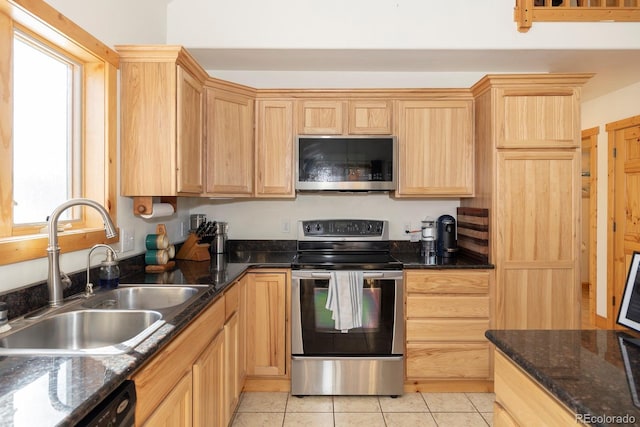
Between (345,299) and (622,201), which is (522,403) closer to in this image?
(345,299)

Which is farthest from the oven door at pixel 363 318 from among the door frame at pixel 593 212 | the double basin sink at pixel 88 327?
the door frame at pixel 593 212

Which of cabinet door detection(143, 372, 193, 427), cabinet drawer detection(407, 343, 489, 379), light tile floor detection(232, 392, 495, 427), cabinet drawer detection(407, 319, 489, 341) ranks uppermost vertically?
cabinet door detection(143, 372, 193, 427)

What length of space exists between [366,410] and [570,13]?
9.95ft

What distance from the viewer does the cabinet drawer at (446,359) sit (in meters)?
2.54

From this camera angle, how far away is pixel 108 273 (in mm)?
1768

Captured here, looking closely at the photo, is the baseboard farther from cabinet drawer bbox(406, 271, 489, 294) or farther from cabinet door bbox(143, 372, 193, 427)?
cabinet door bbox(143, 372, 193, 427)

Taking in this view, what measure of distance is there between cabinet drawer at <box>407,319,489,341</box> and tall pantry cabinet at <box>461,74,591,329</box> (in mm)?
273

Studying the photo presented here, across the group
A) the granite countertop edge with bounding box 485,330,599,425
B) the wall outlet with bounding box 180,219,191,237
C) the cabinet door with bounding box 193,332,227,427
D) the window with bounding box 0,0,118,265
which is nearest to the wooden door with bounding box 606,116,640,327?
the granite countertop edge with bounding box 485,330,599,425

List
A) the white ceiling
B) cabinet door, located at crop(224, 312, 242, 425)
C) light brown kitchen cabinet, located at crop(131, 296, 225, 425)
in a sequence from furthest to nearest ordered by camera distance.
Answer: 1. the white ceiling
2. cabinet door, located at crop(224, 312, 242, 425)
3. light brown kitchen cabinet, located at crop(131, 296, 225, 425)

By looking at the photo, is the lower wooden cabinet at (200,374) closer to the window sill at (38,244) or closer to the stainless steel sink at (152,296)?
the stainless steel sink at (152,296)

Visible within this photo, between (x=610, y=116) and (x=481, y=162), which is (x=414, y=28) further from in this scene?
(x=610, y=116)

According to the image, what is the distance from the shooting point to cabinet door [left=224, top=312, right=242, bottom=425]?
195cm

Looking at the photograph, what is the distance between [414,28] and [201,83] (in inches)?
60.4

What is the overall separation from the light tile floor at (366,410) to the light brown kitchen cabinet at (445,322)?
0.61ft
